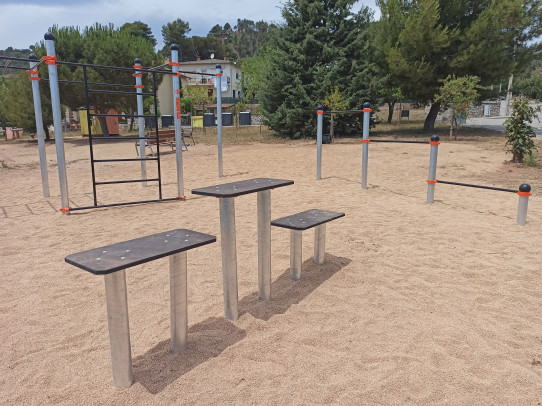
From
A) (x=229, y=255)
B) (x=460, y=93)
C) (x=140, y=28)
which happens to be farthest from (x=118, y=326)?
(x=140, y=28)

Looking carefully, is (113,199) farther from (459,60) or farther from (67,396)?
(459,60)

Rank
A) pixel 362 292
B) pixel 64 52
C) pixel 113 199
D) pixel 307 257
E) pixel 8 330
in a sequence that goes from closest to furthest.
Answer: pixel 8 330
pixel 362 292
pixel 307 257
pixel 113 199
pixel 64 52

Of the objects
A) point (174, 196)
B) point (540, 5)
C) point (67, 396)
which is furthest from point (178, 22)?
point (67, 396)

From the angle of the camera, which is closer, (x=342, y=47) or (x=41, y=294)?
(x=41, y=294)

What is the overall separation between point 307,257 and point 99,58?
1874 cm

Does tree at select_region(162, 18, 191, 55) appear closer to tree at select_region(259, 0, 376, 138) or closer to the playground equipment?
tree at select_region(259, 0, 376, 138)

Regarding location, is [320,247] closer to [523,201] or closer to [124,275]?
[124,275]

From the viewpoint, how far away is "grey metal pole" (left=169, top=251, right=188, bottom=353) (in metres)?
2.22

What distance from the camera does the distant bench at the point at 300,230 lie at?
10.2 ft

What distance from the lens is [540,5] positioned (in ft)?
56.9

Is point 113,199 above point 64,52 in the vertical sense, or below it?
below

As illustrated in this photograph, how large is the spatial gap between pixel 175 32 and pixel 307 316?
282ft

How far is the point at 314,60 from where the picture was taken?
18.2 meters

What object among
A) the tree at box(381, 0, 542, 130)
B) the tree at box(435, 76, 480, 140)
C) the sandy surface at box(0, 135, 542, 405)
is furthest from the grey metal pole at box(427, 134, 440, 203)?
the tree at box(381, 0, 542, 130)
